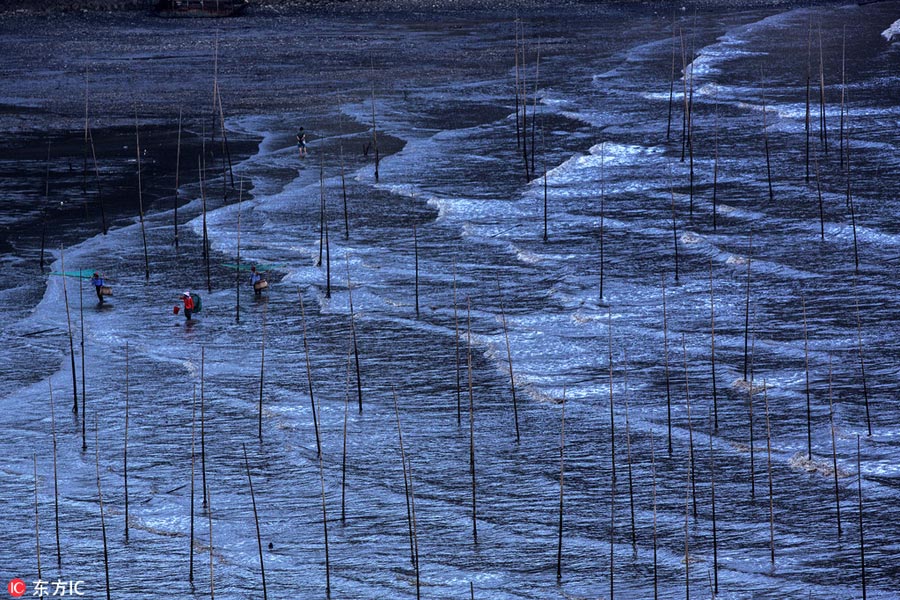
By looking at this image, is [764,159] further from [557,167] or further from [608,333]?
[608,333]

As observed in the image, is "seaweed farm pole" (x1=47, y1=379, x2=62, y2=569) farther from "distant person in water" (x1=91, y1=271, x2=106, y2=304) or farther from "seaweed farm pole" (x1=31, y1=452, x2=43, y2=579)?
"distant person in water" (x1=91, y1=271, x2=106, y2=304)

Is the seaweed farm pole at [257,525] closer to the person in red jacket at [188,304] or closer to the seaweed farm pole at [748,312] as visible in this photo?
the person in red jacket at [188,304]

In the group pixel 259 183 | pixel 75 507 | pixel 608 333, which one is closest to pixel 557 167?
pixel 259 183

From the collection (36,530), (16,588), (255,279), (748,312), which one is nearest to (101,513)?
(36,530)

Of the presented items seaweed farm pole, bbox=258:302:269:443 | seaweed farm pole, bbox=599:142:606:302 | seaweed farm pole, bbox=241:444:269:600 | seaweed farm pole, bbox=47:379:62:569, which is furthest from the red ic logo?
seaweed farm pole, bbox=599:142:606:302

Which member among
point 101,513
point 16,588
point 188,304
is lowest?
point 16,588

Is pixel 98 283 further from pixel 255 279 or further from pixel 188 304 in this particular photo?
pixel 255 279
